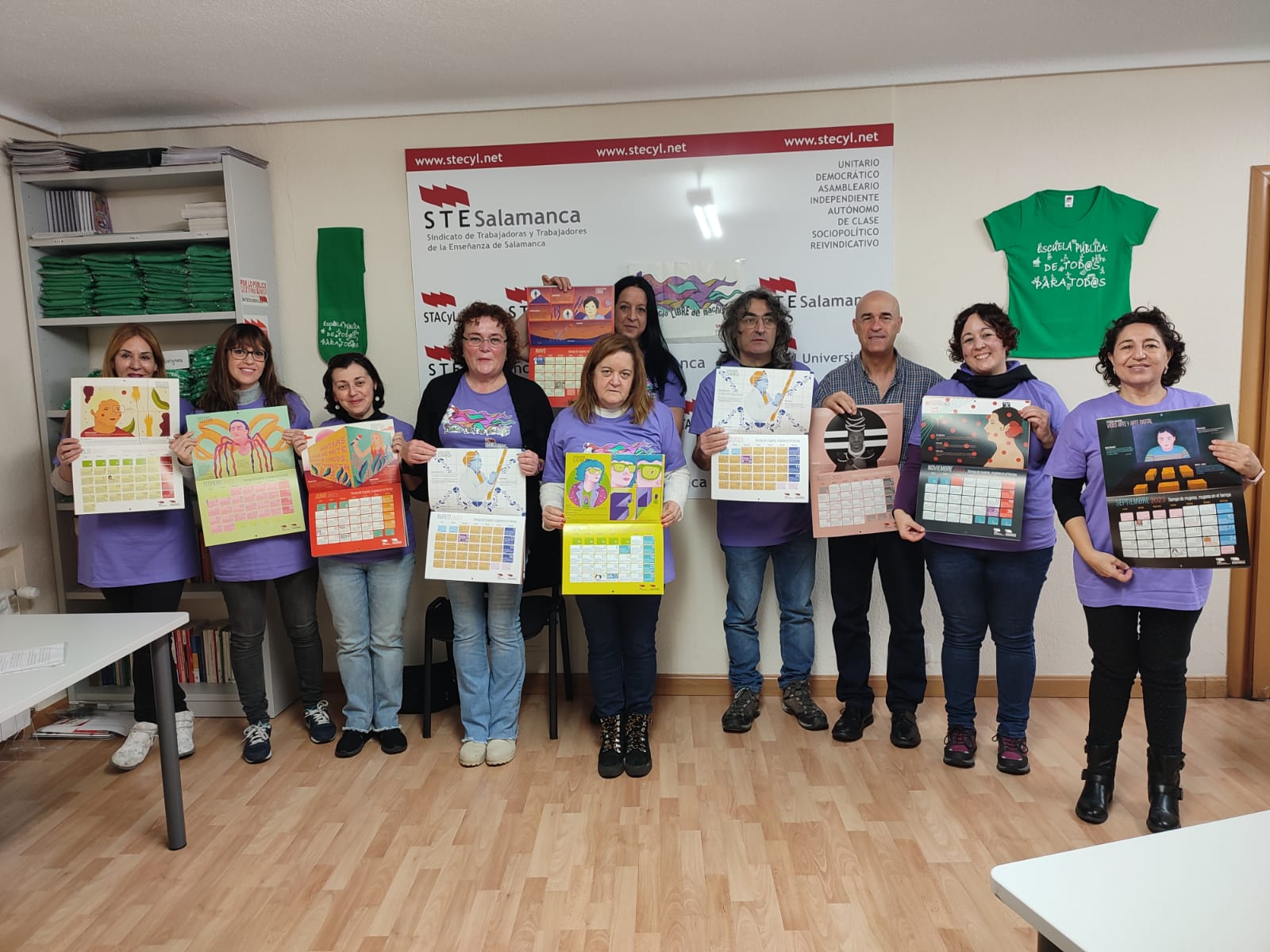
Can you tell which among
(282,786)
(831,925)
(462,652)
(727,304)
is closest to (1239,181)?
(727,304)

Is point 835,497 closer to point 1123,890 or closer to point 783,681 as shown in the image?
point 783,681

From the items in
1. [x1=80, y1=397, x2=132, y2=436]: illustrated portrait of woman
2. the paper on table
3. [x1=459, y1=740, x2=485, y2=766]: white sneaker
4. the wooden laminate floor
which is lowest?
the wooden laminate floor

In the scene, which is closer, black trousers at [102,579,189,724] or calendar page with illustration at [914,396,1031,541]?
calendar page with illustration at [914,396,1031,541]

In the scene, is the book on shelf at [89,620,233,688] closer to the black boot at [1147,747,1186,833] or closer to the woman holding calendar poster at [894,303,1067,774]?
the woman holding calendar poster at [894,303,1067,774]

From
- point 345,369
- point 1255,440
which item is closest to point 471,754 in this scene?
point 345,369

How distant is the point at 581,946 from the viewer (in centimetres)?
196

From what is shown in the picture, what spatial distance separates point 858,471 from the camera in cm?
286

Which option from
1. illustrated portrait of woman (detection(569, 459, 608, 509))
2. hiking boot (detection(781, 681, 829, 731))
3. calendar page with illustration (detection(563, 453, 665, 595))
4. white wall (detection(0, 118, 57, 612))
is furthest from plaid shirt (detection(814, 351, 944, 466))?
white wall (detection(0, 118, 57, 612))

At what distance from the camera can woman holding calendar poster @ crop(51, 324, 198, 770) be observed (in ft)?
9.50

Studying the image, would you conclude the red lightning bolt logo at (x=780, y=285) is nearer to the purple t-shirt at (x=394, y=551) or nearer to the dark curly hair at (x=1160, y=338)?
the dark curly hair at (x=1160, y=338)

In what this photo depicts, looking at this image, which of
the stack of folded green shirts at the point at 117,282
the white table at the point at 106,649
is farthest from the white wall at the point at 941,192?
the white table at the point at 106,649

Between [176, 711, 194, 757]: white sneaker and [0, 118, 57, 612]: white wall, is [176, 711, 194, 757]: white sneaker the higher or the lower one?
the lower one

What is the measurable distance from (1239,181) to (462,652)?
353cm

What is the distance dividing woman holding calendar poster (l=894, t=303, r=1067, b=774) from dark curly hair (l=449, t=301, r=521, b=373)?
1.45m
